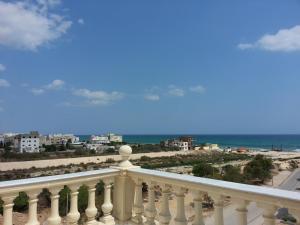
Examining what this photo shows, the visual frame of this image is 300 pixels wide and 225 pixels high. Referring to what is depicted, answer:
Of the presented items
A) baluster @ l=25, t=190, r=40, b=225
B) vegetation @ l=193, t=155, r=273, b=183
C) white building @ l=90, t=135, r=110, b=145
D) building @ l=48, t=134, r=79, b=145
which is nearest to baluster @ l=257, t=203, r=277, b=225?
baluster @ l=25, t=190, r=40, b=225

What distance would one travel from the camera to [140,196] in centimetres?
338

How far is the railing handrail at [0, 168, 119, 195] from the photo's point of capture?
2.56 meters

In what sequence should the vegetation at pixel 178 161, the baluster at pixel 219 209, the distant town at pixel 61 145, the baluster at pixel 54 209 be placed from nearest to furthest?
1. the baluster at pixel 219 209
2. the baluster at pixel 54 209
3. the vegetation at pixel 178 161
4. the distant town at pixel 61 145

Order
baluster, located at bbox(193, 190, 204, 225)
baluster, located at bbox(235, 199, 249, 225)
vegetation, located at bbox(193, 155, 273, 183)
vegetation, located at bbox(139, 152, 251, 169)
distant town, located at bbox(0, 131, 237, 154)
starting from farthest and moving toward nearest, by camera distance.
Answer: distant town, located at bbox(0, 131, 237, 154) < vegetation, located at bbox(139, 152, 251, 169) < vegetation, located at bbox(193, 155, 273, 183) < baluster, located at bbox(193, 190, 204, 225) < baluster, located at bbox(235, 199, 249, 225)

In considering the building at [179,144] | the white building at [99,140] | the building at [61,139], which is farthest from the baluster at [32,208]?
the white building at [99,140]

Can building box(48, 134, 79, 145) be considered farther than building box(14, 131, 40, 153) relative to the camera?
Yes

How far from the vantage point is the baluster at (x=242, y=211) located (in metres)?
2.20

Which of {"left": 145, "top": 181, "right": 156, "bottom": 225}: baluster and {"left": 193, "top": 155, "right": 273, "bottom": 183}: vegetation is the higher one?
{"left": 145, "top": 181, "right": 156, "bottom": 225}: baluster

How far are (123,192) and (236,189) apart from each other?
65.1 inches

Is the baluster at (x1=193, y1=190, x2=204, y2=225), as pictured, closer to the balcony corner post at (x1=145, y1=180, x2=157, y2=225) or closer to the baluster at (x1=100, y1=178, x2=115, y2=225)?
the balcony corner post at (x1=145, y1=180, x2=157, y2=225)

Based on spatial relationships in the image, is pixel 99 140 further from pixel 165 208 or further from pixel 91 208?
pixel 165 208

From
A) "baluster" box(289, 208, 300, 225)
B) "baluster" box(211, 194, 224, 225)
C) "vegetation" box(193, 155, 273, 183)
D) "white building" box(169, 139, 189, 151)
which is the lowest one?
"vegetation" box(193, 155, 273, 183)

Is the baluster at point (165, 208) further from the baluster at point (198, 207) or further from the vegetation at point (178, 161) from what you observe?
the vegetation at point (178, 161)

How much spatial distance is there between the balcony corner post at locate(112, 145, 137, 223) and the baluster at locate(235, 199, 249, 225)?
1.57 meters
